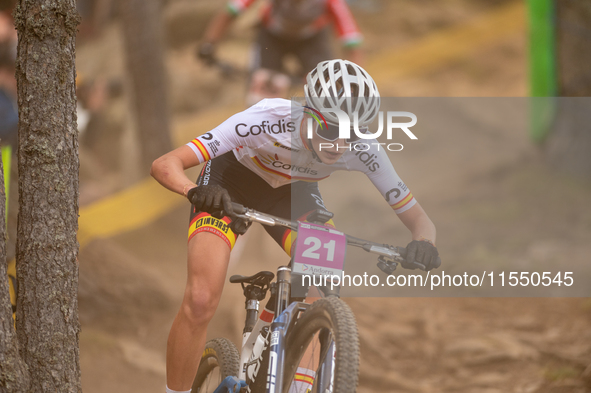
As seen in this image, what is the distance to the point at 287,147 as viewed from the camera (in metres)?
3.20

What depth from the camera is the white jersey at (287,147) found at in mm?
3135

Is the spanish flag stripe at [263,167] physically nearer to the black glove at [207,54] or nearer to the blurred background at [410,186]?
the blurred background at [410,186]

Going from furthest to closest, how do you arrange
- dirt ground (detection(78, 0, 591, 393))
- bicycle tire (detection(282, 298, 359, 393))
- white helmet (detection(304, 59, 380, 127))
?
dirt ground (detection(78, 0, 591, 393)) < white helmet (detection(304, 59, 380, 127)) < bicycle tire (detection(282, 298, 359, 393))

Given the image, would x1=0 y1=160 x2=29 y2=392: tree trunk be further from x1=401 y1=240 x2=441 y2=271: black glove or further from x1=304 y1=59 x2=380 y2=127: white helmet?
x1=401 y1=240 x2=441 y2=271: black glove

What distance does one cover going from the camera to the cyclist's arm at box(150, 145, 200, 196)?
279 centimetres

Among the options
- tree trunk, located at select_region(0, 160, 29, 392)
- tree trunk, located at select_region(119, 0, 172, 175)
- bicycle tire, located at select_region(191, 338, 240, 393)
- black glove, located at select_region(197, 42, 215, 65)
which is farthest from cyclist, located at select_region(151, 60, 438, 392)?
tree trunk, located at select_region(119, 0, 172, 175)

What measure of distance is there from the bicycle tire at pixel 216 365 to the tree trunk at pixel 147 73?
4.73 metres

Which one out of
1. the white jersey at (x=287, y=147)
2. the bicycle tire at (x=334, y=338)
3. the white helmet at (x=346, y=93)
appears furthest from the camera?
the white jersey at (x=287, y=147)

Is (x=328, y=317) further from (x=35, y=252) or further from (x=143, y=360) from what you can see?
(x=143, y=360)

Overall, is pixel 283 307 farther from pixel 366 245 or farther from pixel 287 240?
pixel 366 245

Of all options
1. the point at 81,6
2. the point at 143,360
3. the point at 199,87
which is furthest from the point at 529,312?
the point at 81,6

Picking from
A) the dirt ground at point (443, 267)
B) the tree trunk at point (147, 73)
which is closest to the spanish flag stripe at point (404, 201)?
the dirt ground at point (443, 267)

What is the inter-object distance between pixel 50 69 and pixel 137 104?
5.45 meters

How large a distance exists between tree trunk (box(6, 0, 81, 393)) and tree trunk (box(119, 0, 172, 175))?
5210 mm
